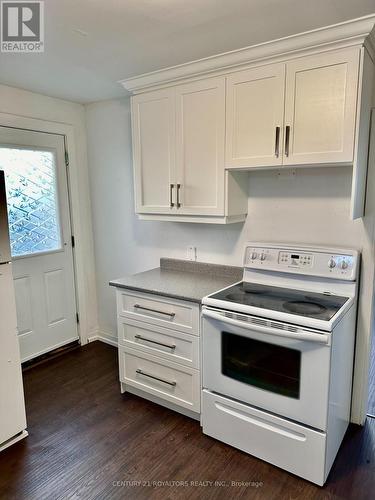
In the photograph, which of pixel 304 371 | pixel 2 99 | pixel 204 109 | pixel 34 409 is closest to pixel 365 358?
pixel 304 371

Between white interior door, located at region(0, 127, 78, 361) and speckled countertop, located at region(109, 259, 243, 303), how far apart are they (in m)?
0.97

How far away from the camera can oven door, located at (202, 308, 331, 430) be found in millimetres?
1673

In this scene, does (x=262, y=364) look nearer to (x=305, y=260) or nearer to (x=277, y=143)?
(x=305, y=260)

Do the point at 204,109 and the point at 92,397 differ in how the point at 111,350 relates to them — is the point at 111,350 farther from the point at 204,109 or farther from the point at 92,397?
the point at 204,109

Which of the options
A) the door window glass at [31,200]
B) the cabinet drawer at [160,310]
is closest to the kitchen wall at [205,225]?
the door window glass at [31,200]

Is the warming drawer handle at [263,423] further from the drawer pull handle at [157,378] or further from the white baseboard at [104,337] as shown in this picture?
the white baseboard at [104,337]

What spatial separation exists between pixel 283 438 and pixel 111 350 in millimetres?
2003

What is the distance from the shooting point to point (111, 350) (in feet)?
11.1

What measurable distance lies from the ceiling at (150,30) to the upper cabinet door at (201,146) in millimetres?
212

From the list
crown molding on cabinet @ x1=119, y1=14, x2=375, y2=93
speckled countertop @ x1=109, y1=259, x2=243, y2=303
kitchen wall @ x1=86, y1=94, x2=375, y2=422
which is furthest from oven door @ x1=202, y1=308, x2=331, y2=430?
crown molding on cabinet @ x1=119, y1=14, x2=375, y2=93

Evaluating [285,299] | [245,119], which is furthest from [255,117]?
[285,299]

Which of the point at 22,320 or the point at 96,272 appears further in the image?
the point at 96,272

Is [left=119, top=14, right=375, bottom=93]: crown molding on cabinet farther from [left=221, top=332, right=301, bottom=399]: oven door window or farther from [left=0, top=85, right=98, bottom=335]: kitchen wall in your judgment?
[left=221, top=332, right=301, bottom=399]: oven door window

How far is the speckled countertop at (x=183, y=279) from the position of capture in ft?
A: 7.32
